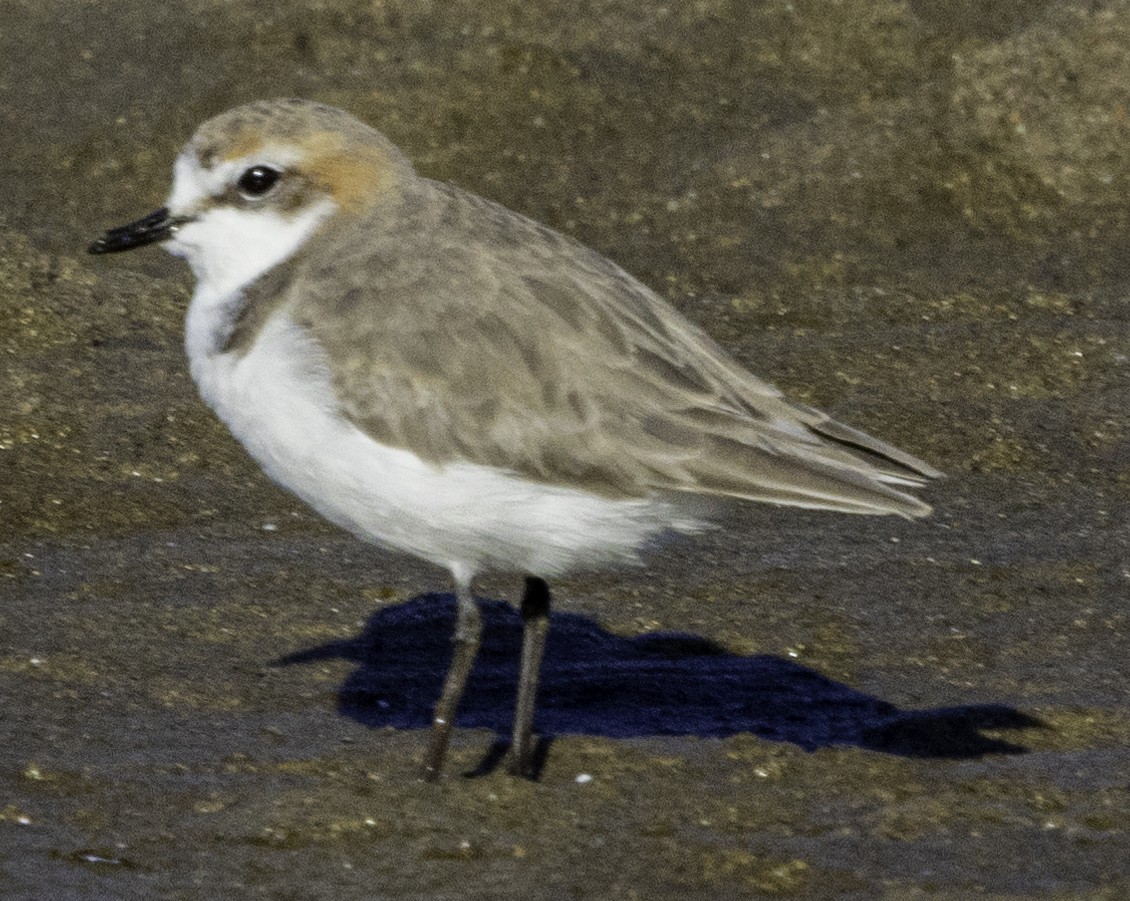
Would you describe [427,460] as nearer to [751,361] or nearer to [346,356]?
[346,356]

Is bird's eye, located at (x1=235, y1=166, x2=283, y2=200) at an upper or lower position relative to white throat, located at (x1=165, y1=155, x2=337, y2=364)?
upper

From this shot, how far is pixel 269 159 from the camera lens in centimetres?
600

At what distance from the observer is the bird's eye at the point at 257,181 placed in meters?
6.01

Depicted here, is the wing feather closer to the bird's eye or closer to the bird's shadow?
the bird's eye

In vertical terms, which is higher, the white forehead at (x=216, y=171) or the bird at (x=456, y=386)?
the white forehead at (x=216, y=171)

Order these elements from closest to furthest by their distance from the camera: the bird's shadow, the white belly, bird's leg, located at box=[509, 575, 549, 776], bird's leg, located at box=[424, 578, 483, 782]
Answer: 1. the white belly
2. bird's leg, located at box=[424, 578, 483, 782]
3. bird's leg, located at box=[509, 575, 549, 776]
4. the bird's shadow

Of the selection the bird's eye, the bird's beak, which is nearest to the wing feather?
the bird's eye

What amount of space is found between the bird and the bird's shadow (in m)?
0.75

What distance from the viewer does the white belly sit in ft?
18.3

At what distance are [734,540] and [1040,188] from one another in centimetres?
395

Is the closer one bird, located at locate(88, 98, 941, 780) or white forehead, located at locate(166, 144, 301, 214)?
bird, located at locate(88, 98, 941, 780)

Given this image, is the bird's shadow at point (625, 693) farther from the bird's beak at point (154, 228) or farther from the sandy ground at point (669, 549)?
the bird's beak at point (154, 228)

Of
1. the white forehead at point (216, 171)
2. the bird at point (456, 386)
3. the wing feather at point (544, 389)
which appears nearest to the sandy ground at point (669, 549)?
the bird at point (456, 386)

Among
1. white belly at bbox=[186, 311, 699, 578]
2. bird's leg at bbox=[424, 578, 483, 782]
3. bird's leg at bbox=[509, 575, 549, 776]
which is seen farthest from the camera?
bird's leg at bbox=[509, 575, 549, 776]
